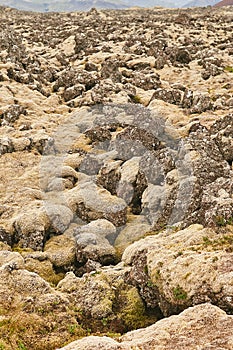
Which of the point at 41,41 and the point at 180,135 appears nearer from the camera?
the point at 180,135

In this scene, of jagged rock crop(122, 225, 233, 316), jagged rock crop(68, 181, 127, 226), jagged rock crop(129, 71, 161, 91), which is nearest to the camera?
jagged rock crop(122, 225, 233, 316)

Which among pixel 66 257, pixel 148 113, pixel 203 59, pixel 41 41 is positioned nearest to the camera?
pixel 66 257

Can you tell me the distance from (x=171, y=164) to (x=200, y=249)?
10.4 metres

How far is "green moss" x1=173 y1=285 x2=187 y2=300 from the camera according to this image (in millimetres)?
14508

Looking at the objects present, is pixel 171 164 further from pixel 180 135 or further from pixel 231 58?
pixel 231 58

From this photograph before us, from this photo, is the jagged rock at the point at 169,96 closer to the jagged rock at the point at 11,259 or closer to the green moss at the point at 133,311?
the jagged rock at the point at 11,259

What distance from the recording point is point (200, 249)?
16438 millimetres

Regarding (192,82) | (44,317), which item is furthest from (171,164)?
(192,82)

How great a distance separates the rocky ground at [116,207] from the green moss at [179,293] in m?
0.05

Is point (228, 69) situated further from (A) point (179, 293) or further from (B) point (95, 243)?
(A) point (179, 293)

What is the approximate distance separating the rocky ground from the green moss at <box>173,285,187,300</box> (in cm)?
5

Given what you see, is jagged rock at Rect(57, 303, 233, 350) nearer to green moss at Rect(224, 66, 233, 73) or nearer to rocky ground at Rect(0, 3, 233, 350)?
rocky ground at Rect(0, 3, 233, 350)

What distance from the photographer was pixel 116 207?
79.3 feet

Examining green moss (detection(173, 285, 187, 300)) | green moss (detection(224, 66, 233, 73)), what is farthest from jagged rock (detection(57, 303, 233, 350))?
green moss (detection(224, 66, 233, 73))
